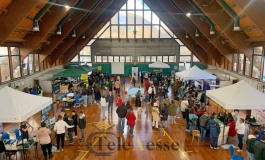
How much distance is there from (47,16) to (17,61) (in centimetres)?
362

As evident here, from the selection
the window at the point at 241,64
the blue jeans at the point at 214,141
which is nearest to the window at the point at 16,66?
the blue jeans at the point at 214,141

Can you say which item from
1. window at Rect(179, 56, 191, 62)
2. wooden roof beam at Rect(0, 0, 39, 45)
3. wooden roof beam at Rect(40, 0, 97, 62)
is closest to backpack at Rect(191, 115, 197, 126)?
wooden roof beam at Rect(0, 0, 39, 45)

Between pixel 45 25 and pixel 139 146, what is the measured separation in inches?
349

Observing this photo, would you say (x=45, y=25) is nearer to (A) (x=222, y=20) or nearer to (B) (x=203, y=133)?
(A) (x=222, y=20)

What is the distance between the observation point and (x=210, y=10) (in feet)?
39.4

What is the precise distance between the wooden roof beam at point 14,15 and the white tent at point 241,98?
8.04 meters

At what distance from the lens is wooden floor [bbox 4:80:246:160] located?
24.0 ft

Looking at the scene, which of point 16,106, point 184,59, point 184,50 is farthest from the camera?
point 184,59

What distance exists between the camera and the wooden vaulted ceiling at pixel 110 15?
9.41 m

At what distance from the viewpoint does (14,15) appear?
9555 millimetres

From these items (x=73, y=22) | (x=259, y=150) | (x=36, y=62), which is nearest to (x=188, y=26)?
(x=73, y=22)

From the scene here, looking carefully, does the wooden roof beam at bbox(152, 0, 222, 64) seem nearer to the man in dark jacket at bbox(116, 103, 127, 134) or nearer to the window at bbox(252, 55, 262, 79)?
the window at bbox(252, 55, 262, 79)

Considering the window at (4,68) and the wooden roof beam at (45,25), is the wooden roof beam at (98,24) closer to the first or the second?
the wooden roof beam at (45,25)

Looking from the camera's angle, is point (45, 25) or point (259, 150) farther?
point (45, 25)
